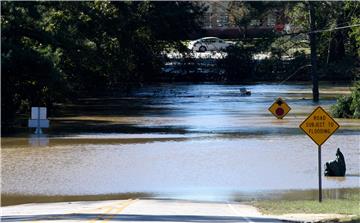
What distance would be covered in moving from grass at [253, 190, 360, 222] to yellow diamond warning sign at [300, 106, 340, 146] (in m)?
1.62

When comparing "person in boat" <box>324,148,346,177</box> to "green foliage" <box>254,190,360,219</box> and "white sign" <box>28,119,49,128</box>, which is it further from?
"white sign" <box>28,119,49,128</box>

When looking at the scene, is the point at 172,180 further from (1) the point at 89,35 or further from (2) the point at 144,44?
(2) the point at 144,44

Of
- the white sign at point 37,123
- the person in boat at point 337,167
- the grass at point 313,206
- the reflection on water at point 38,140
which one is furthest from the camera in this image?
the white sign at point 37,123

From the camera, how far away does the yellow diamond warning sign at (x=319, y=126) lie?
874 inches

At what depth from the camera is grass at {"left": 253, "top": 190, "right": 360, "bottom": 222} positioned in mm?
19480

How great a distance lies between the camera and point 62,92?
1865 inches

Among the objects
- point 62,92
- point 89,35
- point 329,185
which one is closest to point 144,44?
point 89,35

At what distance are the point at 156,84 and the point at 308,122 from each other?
208 feet

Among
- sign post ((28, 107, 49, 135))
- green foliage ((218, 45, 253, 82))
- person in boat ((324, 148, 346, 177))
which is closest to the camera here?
person in boat ((324, 148, 346, 177))

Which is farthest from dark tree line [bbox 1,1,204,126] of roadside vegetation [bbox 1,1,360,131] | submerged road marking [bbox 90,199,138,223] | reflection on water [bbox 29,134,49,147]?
submerged road marking [bbox 90,199,138,223]

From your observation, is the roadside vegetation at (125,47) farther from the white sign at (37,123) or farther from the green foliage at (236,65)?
the white sign at (37,123)

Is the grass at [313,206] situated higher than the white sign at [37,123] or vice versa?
the white sign at [37,123]

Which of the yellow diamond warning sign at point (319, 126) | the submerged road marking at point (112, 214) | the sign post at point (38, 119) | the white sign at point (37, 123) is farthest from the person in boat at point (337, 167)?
the white sign at point (37, 123)

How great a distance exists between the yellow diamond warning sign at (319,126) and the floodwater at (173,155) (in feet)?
9.58
